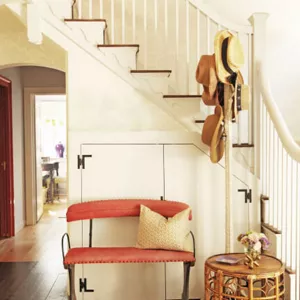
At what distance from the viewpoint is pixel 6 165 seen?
261 inches

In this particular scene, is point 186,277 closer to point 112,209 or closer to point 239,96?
point 112,209

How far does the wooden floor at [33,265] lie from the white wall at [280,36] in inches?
122

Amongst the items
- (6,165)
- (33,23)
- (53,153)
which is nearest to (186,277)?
(33,23)

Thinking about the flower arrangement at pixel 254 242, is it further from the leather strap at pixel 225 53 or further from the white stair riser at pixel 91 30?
the white stair riser at pixel 91 30

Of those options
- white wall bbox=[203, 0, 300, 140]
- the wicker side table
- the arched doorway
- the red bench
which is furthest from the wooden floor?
white wall bbox=[203, 0, 300, 140]

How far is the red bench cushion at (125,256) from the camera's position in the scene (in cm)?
339

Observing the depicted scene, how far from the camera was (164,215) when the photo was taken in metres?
3.74

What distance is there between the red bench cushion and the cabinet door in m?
0.41

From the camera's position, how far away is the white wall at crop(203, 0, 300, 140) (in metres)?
5.09

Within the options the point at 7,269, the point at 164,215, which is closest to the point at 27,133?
the point at 7,269

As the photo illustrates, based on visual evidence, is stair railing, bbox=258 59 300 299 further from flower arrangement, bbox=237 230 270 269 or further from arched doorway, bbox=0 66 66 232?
arched doorway, bbox=0 66 66 232

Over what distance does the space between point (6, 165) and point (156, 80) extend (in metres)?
3.43

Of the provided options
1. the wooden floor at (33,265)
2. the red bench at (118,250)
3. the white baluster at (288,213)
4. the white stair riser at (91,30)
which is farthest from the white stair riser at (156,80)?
the wooden floor at (33,265)

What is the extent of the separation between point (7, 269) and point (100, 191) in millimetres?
1816
